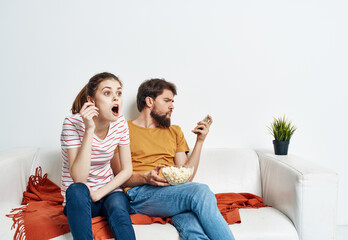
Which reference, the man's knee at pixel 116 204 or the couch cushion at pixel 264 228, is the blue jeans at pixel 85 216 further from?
the couch cushion at pixel 264 228

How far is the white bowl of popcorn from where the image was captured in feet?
5.31

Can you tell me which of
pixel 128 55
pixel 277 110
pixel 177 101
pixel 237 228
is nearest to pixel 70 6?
pixel 128 55

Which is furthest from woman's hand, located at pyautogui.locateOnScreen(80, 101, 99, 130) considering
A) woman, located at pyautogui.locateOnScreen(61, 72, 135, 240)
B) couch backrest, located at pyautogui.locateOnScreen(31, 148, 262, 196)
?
couch backrest, located at pyautogui.locateOnScreen(31, 148, 262, 196)

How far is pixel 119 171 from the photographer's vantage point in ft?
6.16

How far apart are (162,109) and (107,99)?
0.51 meters

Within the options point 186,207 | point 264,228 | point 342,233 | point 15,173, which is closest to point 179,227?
point 186,207

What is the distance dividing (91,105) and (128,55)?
35.7 inches

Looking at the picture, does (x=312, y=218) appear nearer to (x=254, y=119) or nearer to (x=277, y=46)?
(x=254, y=119)

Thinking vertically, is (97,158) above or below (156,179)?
above

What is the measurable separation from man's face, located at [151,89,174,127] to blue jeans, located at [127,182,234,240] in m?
0.49

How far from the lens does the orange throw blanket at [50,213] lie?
1483 mm

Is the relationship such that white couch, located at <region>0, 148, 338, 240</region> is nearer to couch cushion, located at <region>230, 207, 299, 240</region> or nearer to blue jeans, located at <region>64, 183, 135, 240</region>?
couch cushion, located at <region>230, 207, 299, 240</region>

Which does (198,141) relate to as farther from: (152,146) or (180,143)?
(152,146)

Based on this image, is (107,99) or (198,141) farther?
(198,141)
